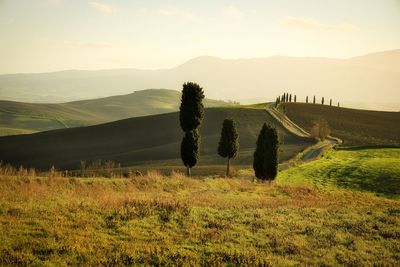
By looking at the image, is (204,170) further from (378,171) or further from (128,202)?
(128,202)

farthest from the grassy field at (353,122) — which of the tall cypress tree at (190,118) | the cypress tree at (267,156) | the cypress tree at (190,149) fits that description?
the cypress tree at (190,149)

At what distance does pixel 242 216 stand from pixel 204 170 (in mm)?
30993

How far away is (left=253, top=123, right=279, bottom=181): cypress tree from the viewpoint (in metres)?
45.5

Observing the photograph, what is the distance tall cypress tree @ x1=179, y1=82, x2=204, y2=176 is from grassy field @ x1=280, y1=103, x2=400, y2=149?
4954 cm

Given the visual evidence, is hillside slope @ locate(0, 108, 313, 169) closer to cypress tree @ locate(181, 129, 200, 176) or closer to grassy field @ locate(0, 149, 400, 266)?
cypress tree @ locate(181, 129, 200, 176)

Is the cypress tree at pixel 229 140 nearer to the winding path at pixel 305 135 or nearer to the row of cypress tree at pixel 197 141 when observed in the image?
the row of cypress tree at pixel 197 141

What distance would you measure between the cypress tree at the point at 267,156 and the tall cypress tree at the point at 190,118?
8226mm

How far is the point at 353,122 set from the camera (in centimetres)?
11025

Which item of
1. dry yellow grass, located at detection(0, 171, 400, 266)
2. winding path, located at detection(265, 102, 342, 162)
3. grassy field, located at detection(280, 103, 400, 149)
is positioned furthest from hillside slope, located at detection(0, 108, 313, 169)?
dry yellow grass, located at detection(0, 171, 400, 266)

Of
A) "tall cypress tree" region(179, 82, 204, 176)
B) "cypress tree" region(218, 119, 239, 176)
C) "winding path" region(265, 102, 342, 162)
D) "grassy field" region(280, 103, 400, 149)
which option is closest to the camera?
"tall cypress tree" region(179, 82, 204, 176)

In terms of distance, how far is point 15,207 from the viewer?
17.0 m

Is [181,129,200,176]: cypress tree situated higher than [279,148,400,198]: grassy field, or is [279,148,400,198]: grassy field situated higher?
[181,129,200,176]: cypress tree

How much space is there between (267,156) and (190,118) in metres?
11.4

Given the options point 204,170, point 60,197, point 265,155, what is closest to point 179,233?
point 60,197
